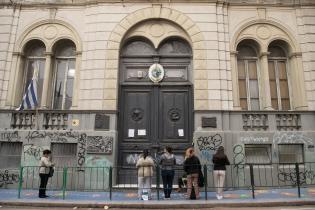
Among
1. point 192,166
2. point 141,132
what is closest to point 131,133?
point 141,132

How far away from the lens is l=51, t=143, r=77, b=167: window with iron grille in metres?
14.4

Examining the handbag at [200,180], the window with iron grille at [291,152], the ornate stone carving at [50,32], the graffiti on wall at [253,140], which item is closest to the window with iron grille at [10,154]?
the ornate stone carving at [50,32]

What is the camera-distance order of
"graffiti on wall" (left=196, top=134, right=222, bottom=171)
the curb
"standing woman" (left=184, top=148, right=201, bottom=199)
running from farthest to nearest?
"graffiti on wall" (left=196, top=134, right=222, bottom=171)
"standing woman" (left=184, top=148, right=201, bottom=199)
the curb

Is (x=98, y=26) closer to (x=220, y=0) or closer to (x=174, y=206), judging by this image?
(x=220, y=0)

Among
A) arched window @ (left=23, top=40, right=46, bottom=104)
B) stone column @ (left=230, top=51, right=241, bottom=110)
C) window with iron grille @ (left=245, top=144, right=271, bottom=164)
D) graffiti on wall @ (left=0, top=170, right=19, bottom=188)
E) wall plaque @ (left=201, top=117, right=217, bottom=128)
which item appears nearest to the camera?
graffiti on wall @ (left=0, top=170, right=19, bottom=188)

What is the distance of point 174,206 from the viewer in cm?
1009

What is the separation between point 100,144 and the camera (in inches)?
550

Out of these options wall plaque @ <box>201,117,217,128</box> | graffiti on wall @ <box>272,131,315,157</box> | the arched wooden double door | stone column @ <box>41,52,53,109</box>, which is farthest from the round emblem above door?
graffiti on wall @ <box>272,131,315,157</box>

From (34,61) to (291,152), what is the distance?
46.3ft

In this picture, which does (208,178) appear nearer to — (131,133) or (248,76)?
(131,133)

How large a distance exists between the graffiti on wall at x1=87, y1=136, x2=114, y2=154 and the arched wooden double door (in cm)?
77

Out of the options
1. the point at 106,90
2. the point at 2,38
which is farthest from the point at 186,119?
the point at 2,38

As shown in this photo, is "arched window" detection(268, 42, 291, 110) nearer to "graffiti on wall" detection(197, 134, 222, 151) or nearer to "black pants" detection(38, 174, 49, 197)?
"graffiti on wall" detection(197, 134, 222, 151)

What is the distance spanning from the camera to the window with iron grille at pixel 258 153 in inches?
568
